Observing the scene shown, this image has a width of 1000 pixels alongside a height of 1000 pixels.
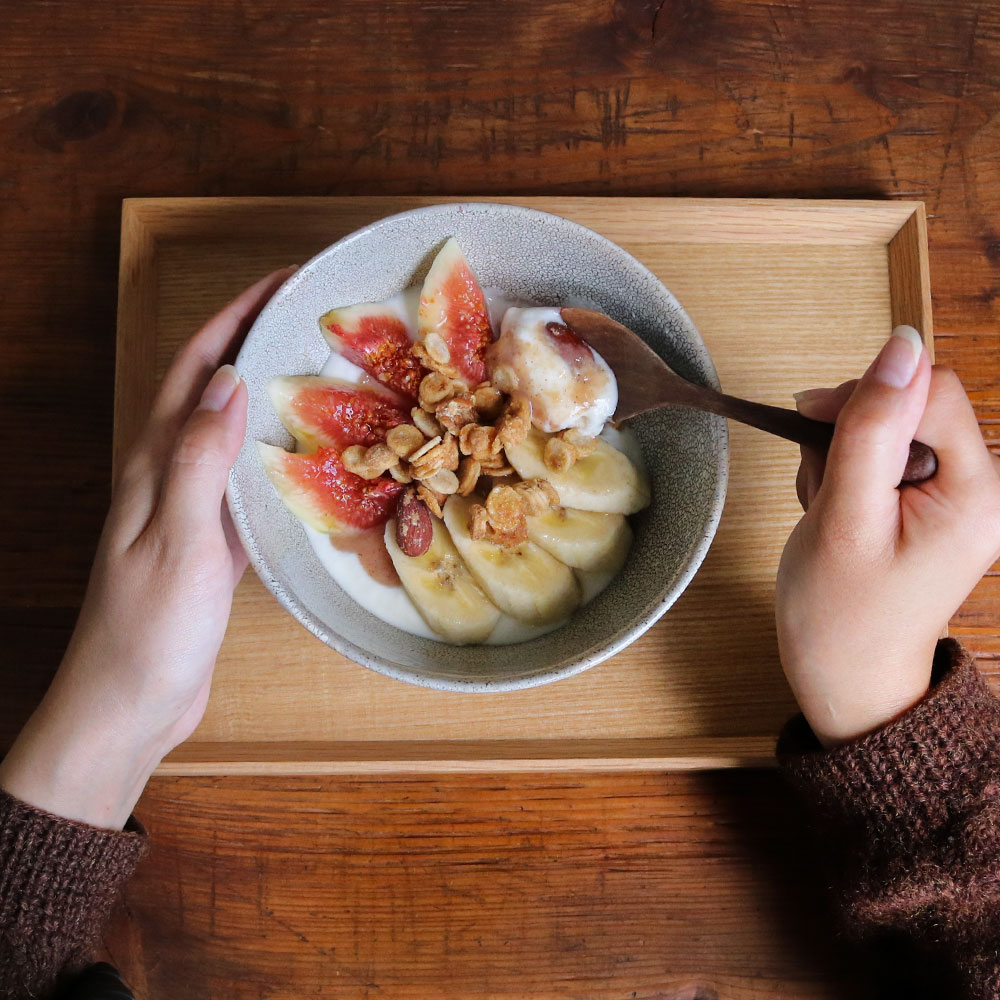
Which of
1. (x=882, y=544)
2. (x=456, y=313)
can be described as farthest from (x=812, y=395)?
(x=456, y=313)

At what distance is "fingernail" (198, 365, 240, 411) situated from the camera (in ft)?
2.91

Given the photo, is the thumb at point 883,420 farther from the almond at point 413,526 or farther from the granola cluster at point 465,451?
the almond at point 413,526

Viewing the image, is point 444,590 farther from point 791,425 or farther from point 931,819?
point 931,819

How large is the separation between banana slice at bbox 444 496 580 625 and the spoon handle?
24 centimetres

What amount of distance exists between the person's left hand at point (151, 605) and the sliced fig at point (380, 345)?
0.09 m

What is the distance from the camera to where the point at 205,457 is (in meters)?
0.86

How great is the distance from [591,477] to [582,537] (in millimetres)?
65

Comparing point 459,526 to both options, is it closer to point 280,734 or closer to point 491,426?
point 491,426

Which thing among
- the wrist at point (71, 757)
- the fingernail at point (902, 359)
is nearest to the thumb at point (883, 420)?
the fingernail at point (902, 359)

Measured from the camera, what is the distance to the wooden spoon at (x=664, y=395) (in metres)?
0.89

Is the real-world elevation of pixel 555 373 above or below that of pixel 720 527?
above

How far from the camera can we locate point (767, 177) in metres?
1.17

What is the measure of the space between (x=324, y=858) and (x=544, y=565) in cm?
44

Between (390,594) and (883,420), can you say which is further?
(390,594)
